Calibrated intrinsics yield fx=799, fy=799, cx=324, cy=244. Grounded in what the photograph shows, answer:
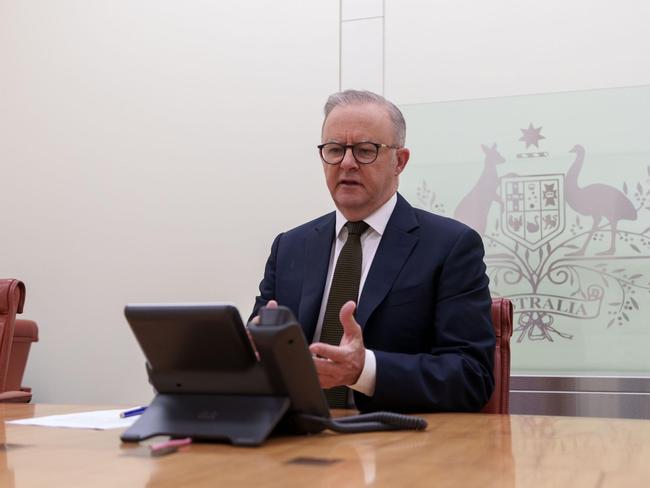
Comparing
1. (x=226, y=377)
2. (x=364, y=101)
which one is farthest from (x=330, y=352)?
(x=364, y=101)

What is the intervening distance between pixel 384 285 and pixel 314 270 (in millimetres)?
301

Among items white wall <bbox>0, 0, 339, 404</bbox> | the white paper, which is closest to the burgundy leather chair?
white wall <bbox>0, 0, 339, 404</bbox>

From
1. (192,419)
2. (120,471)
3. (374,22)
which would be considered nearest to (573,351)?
(374,22)

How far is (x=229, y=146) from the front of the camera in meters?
4.59

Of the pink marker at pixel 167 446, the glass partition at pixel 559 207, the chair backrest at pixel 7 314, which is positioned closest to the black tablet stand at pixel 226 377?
the pink marker at pixel 167 446

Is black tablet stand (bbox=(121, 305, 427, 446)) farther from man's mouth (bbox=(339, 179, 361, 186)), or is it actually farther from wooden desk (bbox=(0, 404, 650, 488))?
man's mouth (bbox=(339, 179, 361, 186))

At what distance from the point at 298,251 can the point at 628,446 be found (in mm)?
1580

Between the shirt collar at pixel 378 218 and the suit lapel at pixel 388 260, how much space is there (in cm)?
4

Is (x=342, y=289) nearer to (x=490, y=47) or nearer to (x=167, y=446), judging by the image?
(x=167, y=446)

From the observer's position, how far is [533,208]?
3.88 metres

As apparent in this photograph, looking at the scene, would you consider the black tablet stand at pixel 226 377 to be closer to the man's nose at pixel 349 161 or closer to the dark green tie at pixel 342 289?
the dark green tie at pixel 342 289

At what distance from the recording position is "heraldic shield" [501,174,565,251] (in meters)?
3.85

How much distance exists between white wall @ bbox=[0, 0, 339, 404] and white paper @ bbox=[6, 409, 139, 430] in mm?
2493

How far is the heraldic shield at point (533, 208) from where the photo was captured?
A: 385 centimetres
